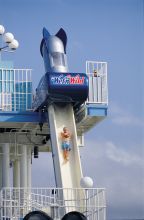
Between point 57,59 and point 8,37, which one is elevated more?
point 8,37

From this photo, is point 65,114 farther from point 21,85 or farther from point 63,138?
point 21,85

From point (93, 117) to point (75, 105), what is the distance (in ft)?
3.30

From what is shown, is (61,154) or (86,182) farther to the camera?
(61,154)

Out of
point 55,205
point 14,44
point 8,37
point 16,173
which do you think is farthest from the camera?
point 16,173

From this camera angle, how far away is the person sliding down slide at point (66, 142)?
888 inches

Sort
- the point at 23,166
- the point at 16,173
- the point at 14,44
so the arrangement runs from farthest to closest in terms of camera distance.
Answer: the point at 16,173, the point at 23,166, the point at 14,44

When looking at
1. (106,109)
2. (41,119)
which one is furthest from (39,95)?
(106,109)

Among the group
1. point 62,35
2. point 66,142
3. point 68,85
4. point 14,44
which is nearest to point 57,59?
point 62,35

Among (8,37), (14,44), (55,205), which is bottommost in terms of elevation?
(55,205)

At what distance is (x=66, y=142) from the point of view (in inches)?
891

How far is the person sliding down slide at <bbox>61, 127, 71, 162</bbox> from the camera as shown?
2256 centimetres

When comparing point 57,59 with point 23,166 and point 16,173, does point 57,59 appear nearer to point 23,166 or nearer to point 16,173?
point 23,166

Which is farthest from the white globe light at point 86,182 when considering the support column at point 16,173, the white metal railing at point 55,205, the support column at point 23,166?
the support column at point 16,173

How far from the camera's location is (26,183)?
87.7ft
